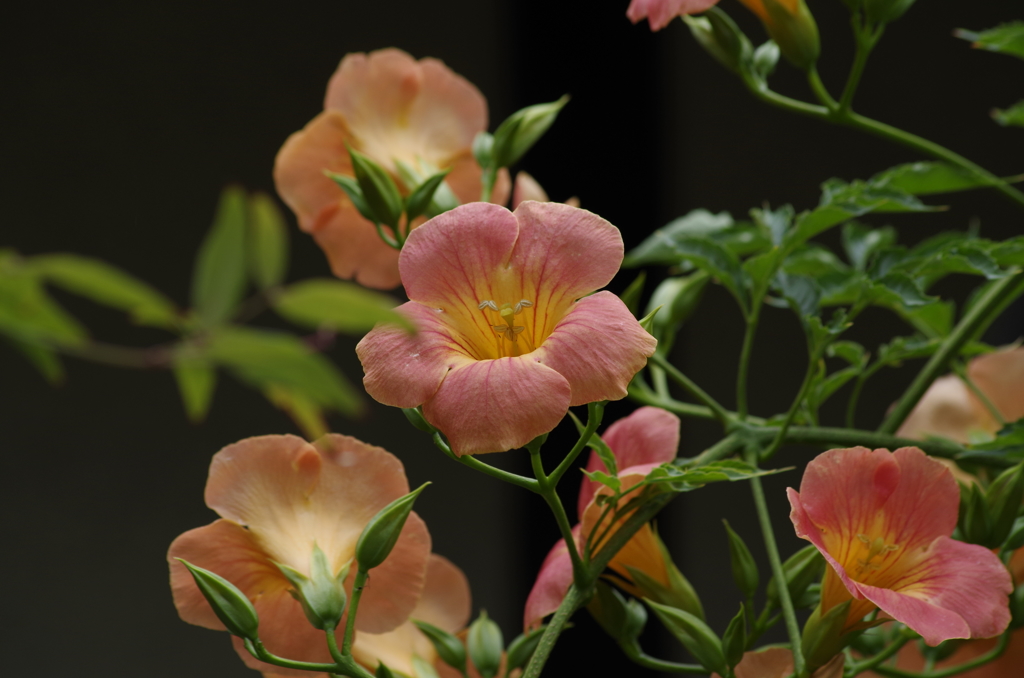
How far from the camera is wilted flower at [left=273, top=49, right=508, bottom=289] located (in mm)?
373

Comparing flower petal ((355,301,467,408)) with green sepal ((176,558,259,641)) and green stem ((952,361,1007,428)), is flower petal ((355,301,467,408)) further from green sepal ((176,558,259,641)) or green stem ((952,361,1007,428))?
green stem ((952,361,1007,428))

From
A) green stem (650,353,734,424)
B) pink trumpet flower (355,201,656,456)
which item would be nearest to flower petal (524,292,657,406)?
pink trumpet flower (355,201,656,456)

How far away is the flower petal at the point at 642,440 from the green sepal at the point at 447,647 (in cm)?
7

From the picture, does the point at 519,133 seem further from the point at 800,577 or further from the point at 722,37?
the point at 800,577

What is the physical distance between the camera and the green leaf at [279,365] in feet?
0.34

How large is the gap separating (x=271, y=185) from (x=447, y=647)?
3.22 ft

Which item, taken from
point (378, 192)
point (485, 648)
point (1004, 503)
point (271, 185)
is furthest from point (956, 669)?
point (271, 185)

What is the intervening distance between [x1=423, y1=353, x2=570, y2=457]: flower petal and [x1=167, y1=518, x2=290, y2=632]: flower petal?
108 millimetres

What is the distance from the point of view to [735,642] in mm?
288

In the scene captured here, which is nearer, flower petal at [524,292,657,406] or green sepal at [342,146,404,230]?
flower petal at [524,292,657,406]

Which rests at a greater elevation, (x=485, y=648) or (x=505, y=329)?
(x=505, y=329)

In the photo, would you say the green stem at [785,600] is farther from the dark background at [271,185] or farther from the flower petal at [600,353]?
the dark background at [271,185]

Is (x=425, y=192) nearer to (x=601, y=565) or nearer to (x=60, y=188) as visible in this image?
(x=601, y=565)

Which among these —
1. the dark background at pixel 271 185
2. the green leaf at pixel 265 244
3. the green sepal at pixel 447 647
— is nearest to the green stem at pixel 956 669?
the green sepal at pixel 447 647
